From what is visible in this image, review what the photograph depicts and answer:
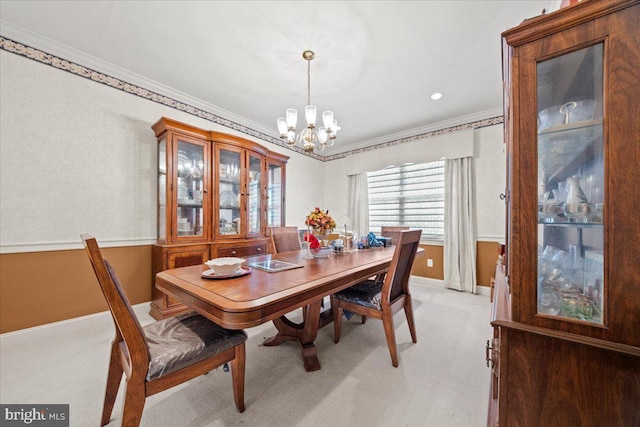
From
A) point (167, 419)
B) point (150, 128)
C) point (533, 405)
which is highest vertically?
point (150, 128)

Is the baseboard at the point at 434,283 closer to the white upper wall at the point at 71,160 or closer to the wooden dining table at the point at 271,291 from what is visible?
the white upper wall at the point at 71,160

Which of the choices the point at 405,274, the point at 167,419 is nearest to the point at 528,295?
the point at 405,274

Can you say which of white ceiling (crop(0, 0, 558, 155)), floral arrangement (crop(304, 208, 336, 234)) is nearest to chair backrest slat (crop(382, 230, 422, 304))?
floral arrangement (crop(304, 208, 336, 234))

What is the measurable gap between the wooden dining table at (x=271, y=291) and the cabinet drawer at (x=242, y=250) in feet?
Result: 3.41

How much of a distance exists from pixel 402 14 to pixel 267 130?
2651 mm

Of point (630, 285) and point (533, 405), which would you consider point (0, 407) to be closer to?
point (533, 405)

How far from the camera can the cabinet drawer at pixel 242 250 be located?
2769mm

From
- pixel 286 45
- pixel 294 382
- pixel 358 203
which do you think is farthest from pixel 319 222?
pixel 358 203

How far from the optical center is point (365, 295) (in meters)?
1.91

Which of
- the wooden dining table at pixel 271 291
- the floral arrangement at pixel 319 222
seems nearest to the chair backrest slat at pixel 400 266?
the wooden dining table at pixel 271 291

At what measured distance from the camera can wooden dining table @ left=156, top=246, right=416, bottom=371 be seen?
96 cm

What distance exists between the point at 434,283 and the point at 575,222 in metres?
3.21

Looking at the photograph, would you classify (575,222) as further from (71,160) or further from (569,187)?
(71,160)

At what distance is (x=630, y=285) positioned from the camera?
646 mm
